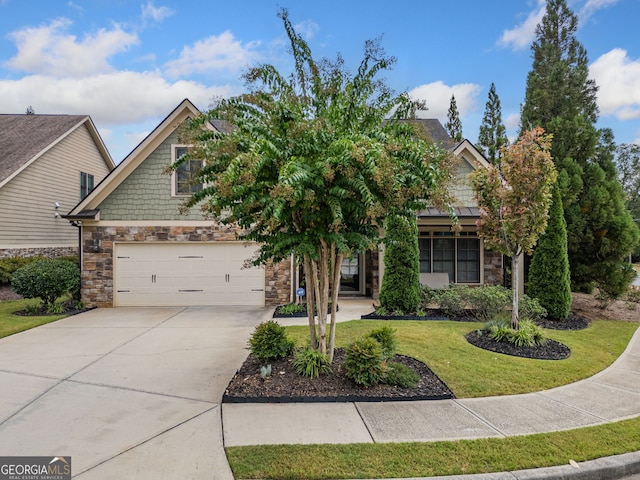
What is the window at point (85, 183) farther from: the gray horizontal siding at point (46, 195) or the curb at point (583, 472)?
the curb at point (583, 472)

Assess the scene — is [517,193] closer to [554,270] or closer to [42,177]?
[554,270]

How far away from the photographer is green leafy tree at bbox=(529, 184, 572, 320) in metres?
8.71

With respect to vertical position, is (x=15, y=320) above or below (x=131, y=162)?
below

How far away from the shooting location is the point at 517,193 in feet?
22.9

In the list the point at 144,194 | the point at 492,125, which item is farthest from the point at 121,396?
the point at 492,125

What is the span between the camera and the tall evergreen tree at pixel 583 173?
383 inches

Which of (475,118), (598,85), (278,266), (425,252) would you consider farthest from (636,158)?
(278,266)

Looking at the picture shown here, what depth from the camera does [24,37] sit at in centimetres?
1249

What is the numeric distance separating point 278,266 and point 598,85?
1069 cm

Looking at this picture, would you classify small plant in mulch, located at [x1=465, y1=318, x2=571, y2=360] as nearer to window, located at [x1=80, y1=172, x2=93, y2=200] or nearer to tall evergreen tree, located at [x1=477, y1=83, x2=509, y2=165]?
tall evergreen tree, located at [x1=477, y1=83, x2=509, y2=165]

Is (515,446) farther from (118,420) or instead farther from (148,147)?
(148,147)

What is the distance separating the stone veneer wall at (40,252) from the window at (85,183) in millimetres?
2607

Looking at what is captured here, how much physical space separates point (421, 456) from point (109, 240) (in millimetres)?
10332

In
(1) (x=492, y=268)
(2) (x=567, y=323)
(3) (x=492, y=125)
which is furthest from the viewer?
(3) (x=492, y=125)
